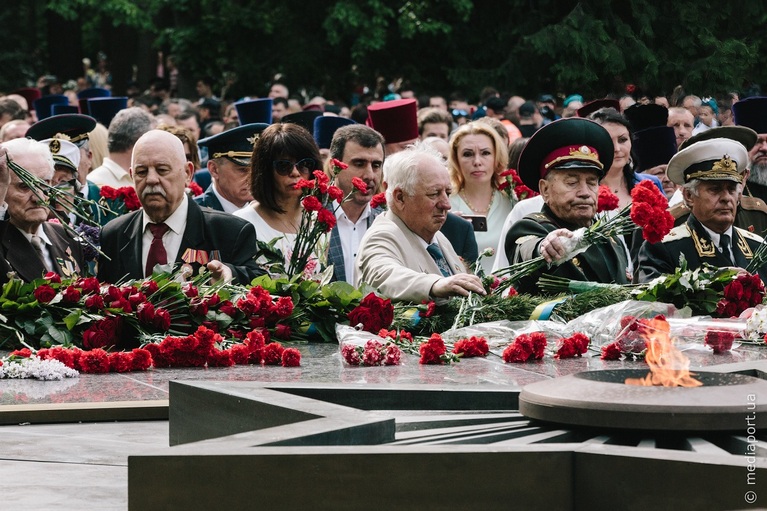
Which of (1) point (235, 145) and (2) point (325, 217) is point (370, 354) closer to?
(2) point (325, 217)

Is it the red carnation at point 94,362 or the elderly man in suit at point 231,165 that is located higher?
the elderly man in suit at point 231,165

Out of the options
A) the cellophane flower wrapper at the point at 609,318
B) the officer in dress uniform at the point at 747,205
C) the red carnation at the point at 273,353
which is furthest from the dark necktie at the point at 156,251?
the officer in dress uniform at the point at 747,205

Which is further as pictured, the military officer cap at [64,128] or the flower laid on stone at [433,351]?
the military officer cap at [64,128]

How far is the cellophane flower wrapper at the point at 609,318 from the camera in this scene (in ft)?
22.4

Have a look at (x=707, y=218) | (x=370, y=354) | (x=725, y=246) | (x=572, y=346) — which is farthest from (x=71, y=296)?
(x=725, y=246)

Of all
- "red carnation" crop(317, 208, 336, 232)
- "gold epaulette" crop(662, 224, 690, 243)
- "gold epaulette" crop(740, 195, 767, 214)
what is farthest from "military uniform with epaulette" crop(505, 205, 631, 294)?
"gold epaulette" crop(740, 195, 767, 214)

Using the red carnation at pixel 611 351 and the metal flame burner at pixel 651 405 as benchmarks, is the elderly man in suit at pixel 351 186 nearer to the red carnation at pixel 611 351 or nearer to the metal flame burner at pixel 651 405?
the red carnation at pixel 611 351

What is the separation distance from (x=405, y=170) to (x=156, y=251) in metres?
1.34

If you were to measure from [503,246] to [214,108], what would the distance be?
12.4m

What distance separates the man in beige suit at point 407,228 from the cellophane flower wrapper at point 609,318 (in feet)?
2.52

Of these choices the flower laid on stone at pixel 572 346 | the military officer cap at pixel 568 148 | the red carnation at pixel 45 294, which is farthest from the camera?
the military officer cap at pixel 568 148

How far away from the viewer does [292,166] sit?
27.1ft

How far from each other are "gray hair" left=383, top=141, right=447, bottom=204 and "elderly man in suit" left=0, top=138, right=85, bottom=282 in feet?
5.47

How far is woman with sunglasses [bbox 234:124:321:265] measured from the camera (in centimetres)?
828
